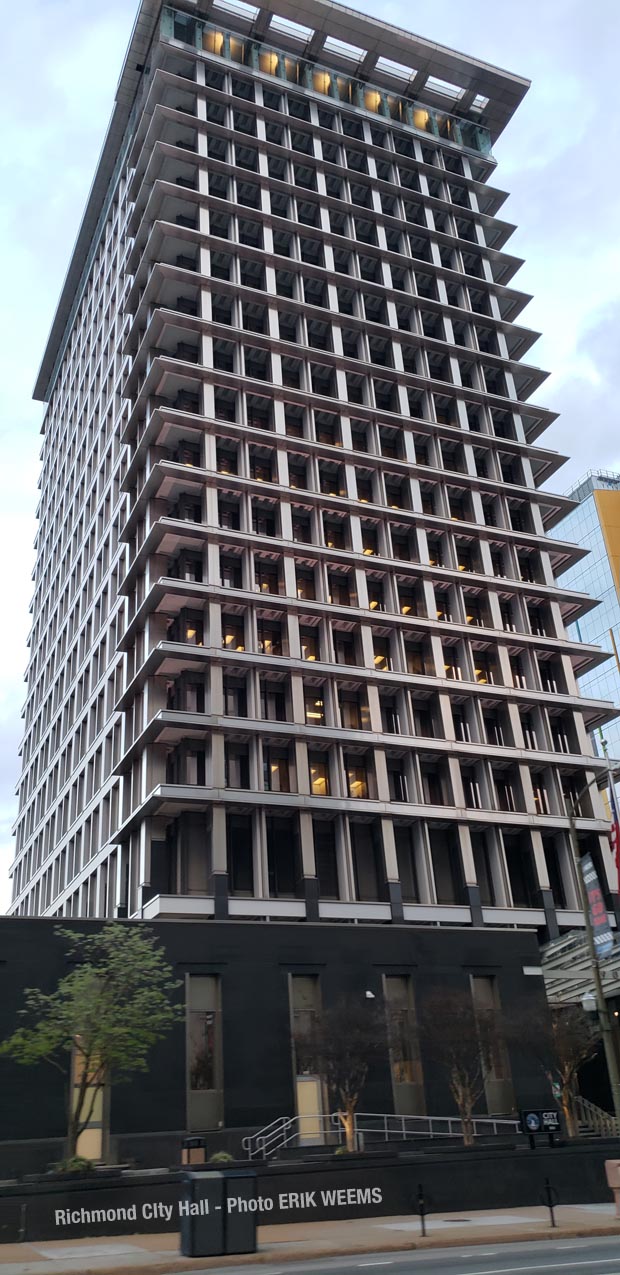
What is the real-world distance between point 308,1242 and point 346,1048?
1522 centimetres

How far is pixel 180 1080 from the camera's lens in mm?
39156

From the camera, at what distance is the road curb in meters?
18.9

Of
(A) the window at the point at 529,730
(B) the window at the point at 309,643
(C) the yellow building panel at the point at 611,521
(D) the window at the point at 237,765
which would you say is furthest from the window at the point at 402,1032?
(C) the yellow building panel at the point at 611,521

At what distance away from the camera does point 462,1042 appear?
38.3 meters

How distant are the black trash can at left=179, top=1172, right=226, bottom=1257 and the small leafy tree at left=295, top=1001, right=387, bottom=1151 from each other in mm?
16097

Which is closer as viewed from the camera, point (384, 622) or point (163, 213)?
point (384, 622)

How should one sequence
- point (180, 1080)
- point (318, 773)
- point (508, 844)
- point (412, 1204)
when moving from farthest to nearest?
point (508, 844) → point (318, 773) → point (180, 1080) → point (412, 1204)

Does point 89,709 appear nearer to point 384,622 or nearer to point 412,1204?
point 384,622

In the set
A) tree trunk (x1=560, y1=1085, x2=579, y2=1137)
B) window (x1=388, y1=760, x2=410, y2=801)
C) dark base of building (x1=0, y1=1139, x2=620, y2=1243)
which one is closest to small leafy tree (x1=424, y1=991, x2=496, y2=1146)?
tree trunk (x1=560, y1=1085, x2=579, y2=1137)

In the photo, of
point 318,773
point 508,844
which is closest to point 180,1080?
point 318,773

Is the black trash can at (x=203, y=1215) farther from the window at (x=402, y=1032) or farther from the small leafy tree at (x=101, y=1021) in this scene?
the window at (x=402, y=1032)

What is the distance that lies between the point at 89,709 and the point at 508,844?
91.5ft

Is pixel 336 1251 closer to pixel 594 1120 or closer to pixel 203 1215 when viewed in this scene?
pixel 203 1215

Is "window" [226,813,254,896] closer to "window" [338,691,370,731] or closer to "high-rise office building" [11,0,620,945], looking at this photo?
"high-rise office building" [11,0,620,945]
